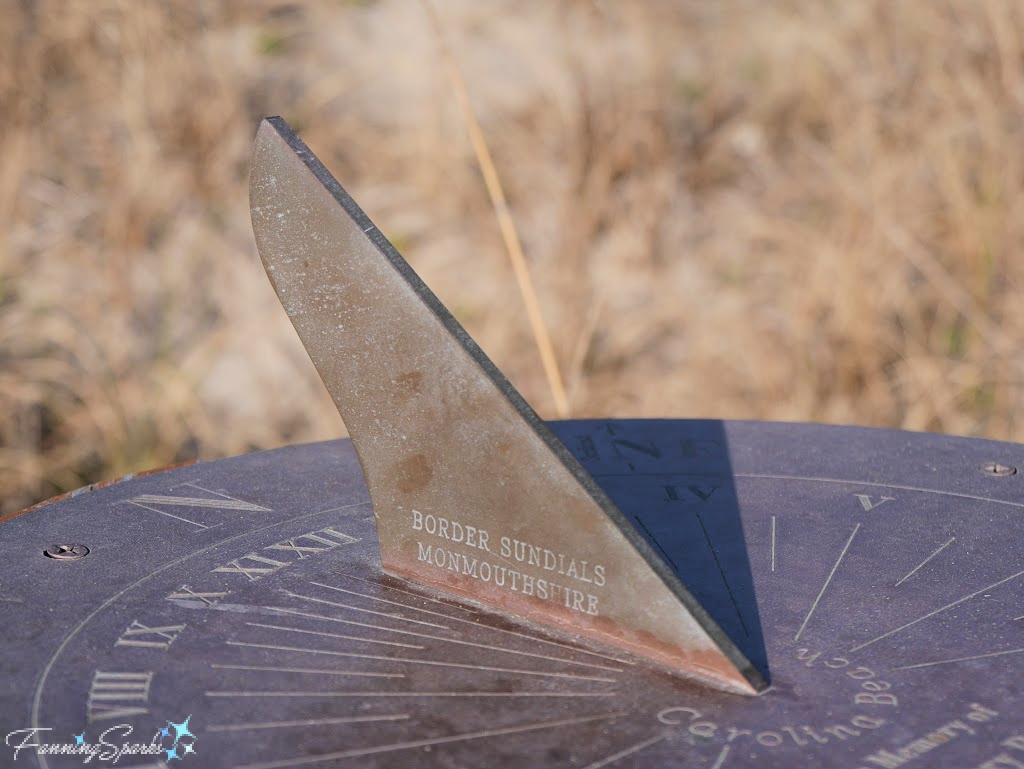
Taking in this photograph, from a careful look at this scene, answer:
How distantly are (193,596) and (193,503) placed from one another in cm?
41

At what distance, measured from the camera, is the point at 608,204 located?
556cm

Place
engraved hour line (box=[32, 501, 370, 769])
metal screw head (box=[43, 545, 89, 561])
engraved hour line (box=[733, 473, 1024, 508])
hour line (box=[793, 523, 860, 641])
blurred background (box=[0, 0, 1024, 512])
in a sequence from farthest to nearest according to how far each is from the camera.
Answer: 1. blurred background (box=[0, 0, 1024, 512])
2. engraved hour line (box=[733, 473, 1024, 508])
3. metal screw head (box=[43, 545, 89, 561])
4. hour line (box=[793, 523, 860, 641])
5. engraved hour line (box=[32, 501, 370, 769])

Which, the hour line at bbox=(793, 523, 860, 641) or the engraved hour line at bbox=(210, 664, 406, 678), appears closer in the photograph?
the engraved hour line at bbox=(210, 664, 406, 678)

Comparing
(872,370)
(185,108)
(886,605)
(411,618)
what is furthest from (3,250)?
(886,605)

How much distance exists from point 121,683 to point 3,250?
3786mm

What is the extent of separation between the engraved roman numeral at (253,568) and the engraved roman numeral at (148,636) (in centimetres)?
20

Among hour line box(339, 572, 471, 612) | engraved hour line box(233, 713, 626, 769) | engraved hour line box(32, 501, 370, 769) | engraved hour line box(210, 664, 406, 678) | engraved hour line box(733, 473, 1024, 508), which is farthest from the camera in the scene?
engraved hour line box(733, 473, 1024, 508)

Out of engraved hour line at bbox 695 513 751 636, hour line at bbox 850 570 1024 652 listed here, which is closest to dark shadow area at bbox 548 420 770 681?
engraved hour line at bbox 695 513 751 636

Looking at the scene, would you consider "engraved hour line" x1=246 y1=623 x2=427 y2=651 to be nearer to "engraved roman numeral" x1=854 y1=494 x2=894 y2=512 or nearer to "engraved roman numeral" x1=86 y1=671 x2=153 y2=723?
"engraved roman numeral" x1=86 y1=671 x2=153 y2=723

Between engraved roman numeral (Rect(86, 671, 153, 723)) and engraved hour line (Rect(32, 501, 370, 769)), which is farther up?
engraved hour line (Rect(32, 501, 370, 769))

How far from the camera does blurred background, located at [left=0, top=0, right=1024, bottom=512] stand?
15.7ft

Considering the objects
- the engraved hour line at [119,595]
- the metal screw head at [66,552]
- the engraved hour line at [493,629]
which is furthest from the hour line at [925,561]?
the metal screw head at [66,552]

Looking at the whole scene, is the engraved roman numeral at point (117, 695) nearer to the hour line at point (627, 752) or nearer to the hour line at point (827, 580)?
the hour line at point (627, 752)

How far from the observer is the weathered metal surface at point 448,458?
1.77 m
